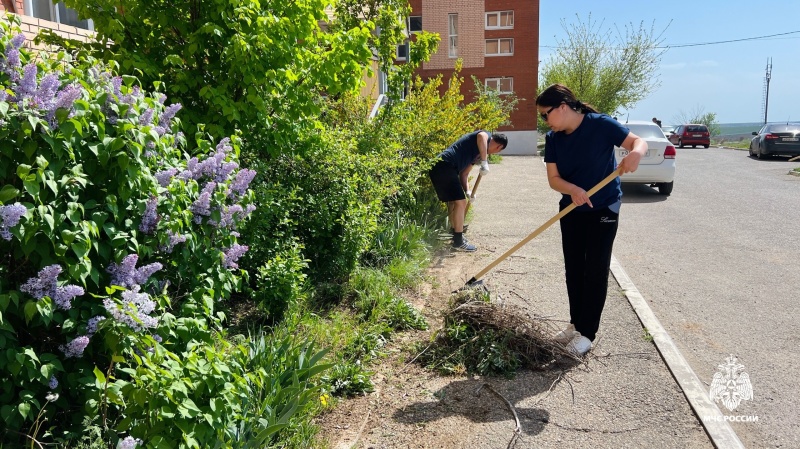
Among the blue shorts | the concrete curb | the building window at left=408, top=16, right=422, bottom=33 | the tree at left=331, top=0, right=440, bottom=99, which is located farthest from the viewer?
the building window at left=408, top=16, right=422, bottom=33

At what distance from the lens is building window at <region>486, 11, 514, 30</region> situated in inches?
1336

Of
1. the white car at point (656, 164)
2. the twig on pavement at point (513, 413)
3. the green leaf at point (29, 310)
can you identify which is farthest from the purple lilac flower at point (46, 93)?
the white car at point (656, 164)

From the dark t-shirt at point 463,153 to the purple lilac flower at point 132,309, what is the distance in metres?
5.83

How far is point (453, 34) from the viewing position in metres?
32.5

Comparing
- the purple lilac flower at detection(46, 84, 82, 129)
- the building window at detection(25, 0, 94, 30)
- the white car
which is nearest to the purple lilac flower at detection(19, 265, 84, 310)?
the purple lilac flower at detection(46, 84, 82, 129)

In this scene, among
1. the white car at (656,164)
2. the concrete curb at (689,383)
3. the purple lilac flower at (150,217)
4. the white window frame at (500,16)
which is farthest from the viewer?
the white window frame at (500,16)

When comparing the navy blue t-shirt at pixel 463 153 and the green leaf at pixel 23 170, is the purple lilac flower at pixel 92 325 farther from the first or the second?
the navy blue t-shirt at pixel 463 153

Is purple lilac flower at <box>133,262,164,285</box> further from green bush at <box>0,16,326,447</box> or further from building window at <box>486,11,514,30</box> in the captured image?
building window at <box>486,11,514,30</box>

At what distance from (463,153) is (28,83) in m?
6.03

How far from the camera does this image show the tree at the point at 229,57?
437 centimetres

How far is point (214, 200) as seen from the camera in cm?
289

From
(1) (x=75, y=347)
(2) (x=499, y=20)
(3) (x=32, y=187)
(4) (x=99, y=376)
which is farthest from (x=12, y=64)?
(2) (x=499, y=20)

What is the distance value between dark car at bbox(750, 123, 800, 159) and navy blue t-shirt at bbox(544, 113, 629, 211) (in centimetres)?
2289

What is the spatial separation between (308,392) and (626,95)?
36.3 m
